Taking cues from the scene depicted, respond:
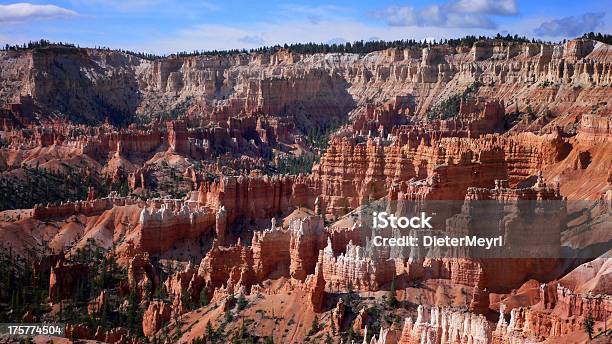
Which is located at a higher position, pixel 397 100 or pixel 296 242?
pixel 397 100

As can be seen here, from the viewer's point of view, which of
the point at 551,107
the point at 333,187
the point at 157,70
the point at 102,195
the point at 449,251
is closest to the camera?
the point at 449,251

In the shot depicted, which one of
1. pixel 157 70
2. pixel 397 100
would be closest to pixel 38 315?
pixel 397 100

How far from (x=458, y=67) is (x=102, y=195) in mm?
67288

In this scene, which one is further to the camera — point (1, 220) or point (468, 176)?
point (1, 220)

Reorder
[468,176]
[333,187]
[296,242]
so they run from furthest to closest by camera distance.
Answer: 1. [333,187]
2. [468,176]
3. [296,242]

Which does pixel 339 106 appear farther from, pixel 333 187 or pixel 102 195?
pixel 333 187

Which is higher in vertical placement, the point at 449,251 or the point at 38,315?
the point at 449,251

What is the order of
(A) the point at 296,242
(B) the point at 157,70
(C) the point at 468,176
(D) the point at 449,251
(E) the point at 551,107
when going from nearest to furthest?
1. (D) the point at 449,251
2. (A) the point at 296,242
3. (C) the point at 468,176
4. (E) the point at 551,107
5. (B) the point at 157,70

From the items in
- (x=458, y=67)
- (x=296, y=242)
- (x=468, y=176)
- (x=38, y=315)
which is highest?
(x=458, y=67)

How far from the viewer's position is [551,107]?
116 meters

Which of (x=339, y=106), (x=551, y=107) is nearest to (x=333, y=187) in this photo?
(x=551, y=107)

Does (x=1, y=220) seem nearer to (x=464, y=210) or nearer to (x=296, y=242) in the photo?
(x=296, y=242)

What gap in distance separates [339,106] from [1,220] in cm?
9043

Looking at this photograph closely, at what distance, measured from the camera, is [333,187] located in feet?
283
